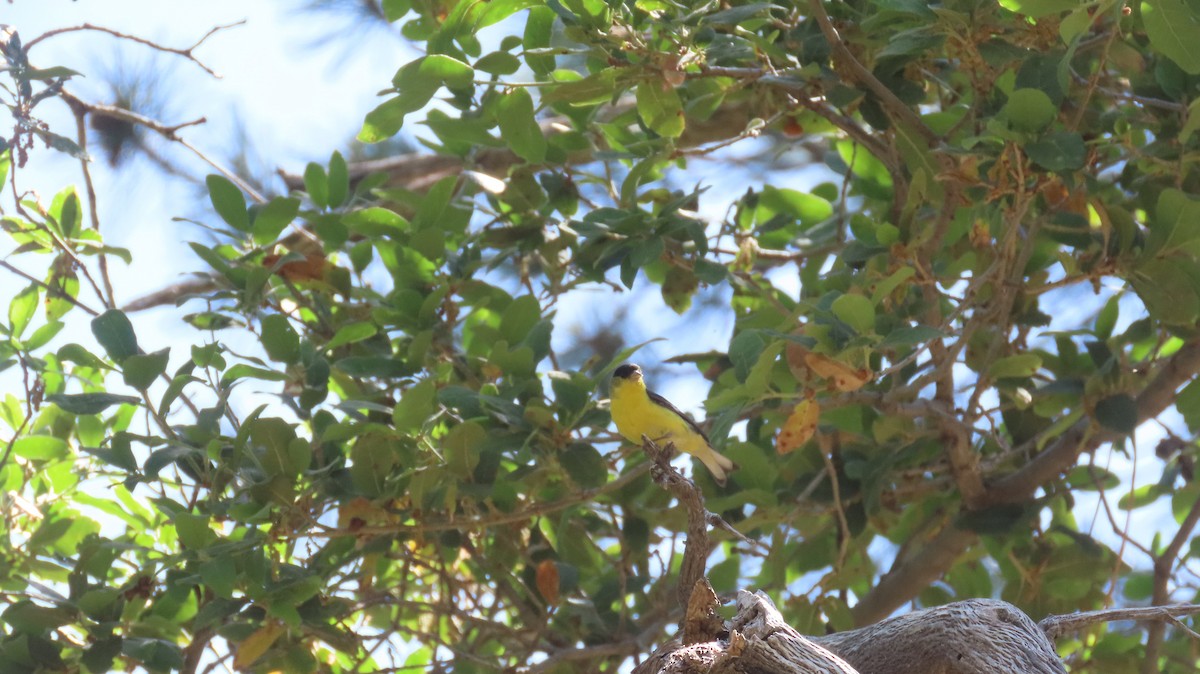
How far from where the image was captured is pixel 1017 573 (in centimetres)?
350

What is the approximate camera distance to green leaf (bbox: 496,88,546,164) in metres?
2.72

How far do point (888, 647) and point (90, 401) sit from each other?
187 cm

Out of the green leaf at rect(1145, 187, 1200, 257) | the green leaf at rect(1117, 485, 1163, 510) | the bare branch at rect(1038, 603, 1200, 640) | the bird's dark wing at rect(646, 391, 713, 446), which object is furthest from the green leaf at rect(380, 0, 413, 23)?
the green leaf at rect(1117, 485, 1163, 510)

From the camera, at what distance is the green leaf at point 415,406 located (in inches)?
105

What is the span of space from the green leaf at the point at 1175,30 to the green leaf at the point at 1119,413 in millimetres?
969

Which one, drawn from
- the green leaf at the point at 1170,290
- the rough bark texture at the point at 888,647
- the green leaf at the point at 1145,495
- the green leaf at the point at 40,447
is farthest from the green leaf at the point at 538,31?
the green leaf at the point at 1145,495

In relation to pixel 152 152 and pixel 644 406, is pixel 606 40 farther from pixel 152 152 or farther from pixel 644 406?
pixel 152 152

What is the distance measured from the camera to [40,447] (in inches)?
132

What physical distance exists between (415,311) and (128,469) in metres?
0.81

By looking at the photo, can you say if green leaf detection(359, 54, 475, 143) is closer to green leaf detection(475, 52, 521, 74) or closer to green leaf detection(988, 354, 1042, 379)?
green leaf detection(475, 52, 521, 74)

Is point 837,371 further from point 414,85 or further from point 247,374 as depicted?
point 247,374

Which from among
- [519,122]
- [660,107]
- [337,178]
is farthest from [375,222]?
[660,107]

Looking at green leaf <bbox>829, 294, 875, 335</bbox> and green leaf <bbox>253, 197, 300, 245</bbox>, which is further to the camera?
green leaf <bbox>253, 197, 300, 245</bbox>

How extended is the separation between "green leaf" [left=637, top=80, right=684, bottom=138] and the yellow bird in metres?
0.75
